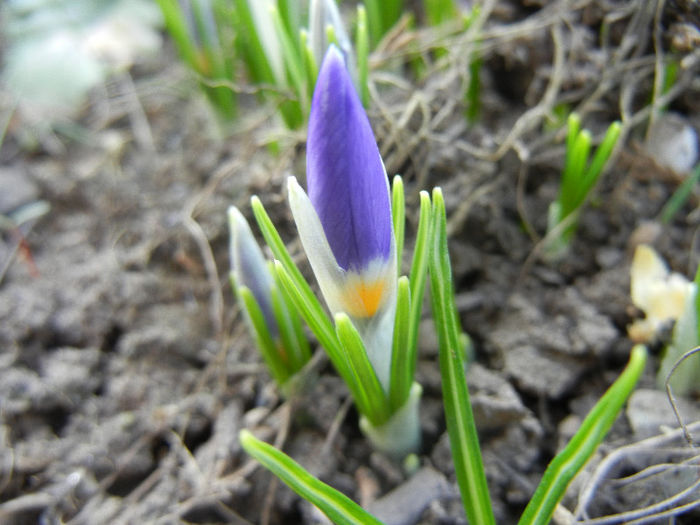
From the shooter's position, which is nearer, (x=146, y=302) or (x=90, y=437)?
(x=90, y=437)

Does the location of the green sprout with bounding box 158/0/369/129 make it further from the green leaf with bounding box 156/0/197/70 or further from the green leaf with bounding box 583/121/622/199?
the green leaf with bounding box 583/121/622/199

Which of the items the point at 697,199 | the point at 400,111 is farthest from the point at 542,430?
the point at 400,111

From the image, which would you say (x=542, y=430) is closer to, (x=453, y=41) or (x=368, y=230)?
(x=368, y=230)

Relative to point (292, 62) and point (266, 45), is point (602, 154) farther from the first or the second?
point (266, 45)

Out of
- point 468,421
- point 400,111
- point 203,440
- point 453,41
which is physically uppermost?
point 453,41

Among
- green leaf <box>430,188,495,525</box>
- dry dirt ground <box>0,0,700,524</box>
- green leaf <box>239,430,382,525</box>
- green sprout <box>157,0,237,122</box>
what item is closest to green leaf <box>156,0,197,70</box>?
green sprout <box>157,0,237,122</box>

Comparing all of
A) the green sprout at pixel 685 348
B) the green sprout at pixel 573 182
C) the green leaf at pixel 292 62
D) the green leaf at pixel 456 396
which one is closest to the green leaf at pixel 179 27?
the green leaf at pixel 292 62

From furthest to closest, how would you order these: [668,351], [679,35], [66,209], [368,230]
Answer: [66,209] → [679,35] → [668,351] → [368,230]
